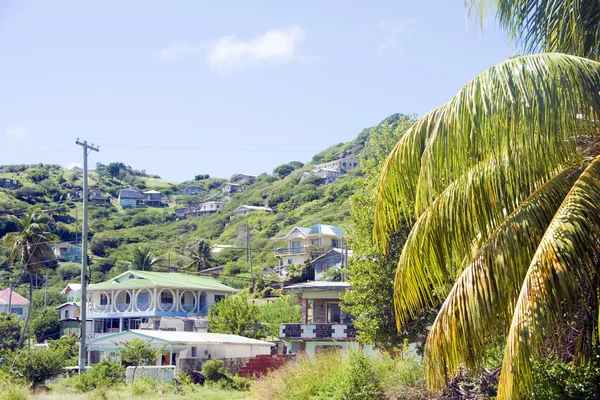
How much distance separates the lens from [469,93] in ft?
30.0

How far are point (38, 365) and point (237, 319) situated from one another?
18.5 m

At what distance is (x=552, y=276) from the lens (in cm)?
826

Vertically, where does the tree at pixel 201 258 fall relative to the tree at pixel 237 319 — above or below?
above

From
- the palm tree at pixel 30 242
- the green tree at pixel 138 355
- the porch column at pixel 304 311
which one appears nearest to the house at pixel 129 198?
the palm tree at pixel 30 242

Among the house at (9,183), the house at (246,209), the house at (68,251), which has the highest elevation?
the house at (9,183)

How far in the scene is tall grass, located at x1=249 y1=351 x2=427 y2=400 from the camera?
719 inches

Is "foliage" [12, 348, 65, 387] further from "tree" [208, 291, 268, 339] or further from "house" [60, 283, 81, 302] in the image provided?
"house" [60, 283, 81, 302]

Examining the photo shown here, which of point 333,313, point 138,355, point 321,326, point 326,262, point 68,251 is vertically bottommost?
point 138,355

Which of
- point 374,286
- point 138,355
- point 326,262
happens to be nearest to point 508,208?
point 374,286

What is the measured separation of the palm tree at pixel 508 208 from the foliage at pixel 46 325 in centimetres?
6953

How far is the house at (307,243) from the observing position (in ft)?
318

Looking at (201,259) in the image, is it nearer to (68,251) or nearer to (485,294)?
(68,251)

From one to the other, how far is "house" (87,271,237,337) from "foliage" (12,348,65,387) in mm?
28062

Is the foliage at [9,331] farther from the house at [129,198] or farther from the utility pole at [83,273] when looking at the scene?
the house at [129,198]
